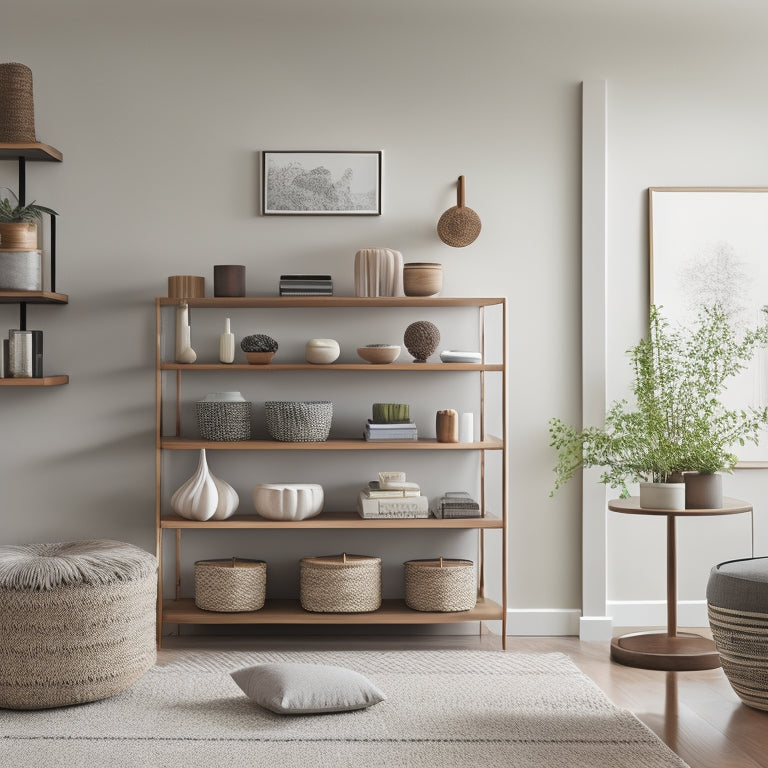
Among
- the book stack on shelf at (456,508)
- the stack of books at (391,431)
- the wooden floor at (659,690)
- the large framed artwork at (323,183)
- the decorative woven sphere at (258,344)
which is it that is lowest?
the wooden floor at (659,690)

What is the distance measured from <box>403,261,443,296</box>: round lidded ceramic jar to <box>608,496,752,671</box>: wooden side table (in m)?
1.20

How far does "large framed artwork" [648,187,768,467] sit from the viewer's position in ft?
14.3

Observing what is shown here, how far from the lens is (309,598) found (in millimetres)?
3998

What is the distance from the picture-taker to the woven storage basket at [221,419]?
158 inches

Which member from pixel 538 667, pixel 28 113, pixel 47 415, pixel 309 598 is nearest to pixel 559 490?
pixel 538 667

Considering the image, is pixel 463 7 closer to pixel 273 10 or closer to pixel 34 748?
pixel 273 10

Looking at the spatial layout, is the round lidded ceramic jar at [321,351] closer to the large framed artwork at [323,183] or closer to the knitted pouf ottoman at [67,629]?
the large framed artwork at [323,183]

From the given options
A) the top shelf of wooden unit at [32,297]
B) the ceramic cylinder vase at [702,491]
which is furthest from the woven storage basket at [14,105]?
the ceramic cylinder vase at [702,491]

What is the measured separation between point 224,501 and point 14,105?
6.39 ft

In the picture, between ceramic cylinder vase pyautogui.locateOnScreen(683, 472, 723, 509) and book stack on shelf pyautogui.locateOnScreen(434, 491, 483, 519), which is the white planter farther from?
book stack on shelf pyautogui.locateOnScreen(434, 491, 483, 519)

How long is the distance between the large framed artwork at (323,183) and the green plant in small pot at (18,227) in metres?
0.99

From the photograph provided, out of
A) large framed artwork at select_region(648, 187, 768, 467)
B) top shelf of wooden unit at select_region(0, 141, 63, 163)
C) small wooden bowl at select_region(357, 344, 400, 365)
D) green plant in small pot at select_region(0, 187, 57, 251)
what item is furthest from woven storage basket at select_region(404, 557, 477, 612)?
top shelf of wooden unit at select_region(0, 141, 63, 163)

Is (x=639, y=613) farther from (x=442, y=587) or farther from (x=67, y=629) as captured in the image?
(x=67, y=629)

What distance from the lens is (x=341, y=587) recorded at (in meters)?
3.96
